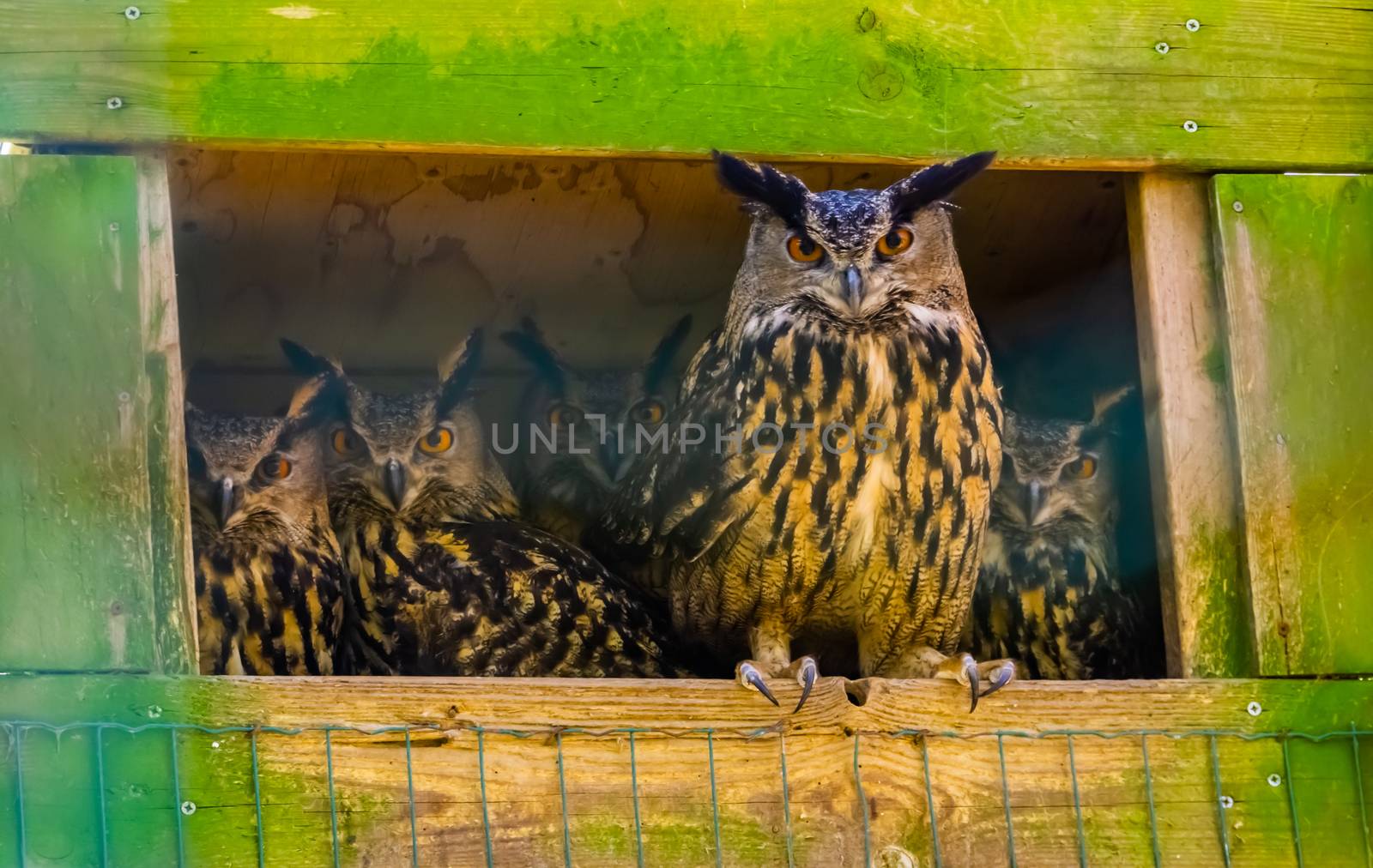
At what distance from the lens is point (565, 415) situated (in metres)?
4.78

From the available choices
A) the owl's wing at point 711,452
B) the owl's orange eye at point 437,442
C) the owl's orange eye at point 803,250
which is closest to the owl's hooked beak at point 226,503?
the owl's orange eye at point 437,442

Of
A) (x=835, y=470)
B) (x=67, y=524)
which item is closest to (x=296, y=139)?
(x=67, y=524)

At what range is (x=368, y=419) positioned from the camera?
4.38 metres

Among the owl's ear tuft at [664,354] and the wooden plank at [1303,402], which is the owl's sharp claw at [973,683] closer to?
Result: the wooden plank at [1303,402]

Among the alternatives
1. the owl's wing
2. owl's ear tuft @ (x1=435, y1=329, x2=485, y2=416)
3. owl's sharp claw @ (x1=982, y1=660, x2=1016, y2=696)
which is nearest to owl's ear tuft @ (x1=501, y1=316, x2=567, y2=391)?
owl's ear tuft @ (x1=435, y1=329, x2=485, y2=416)

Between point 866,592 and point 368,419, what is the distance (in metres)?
1.39

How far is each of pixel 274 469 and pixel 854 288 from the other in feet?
4.65

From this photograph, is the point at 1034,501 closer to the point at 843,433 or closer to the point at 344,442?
the point at 843,433

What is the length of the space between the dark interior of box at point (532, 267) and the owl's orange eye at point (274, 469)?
37cm

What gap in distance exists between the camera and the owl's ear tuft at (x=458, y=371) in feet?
14.5

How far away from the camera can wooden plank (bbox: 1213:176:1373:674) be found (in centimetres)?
332

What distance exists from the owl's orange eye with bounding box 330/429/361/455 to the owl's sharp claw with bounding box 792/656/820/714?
1.53 metres

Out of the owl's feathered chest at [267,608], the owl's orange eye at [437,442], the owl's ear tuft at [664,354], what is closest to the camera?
the owl's feathered chest at [267,608]

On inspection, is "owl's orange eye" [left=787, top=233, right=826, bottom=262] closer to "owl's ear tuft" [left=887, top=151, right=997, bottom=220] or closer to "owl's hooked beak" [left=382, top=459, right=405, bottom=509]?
"owl's ear tuft" [left=887, top=151, right=997, bottom=220]
